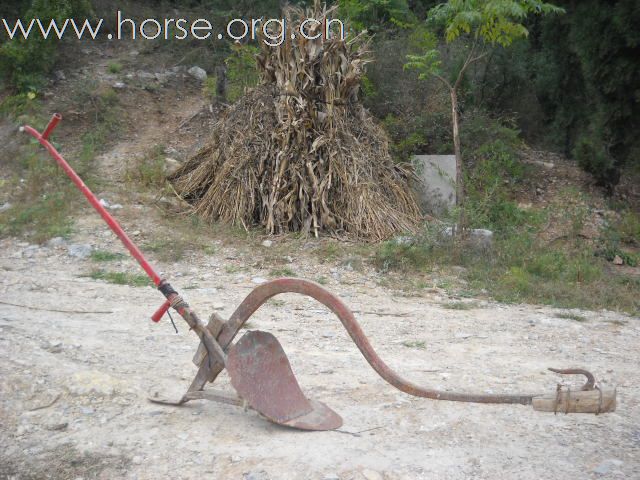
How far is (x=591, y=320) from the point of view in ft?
17.1

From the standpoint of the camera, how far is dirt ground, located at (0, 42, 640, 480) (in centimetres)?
262

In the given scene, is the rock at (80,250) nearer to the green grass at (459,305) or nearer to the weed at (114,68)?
the green grass at (459,305)

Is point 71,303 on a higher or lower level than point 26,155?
lower

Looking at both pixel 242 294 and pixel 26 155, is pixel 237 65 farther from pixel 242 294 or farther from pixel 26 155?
pixel 242 294

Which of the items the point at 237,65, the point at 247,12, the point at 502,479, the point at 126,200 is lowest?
the point at 502,479

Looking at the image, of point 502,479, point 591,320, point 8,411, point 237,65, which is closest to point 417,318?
point 591,320

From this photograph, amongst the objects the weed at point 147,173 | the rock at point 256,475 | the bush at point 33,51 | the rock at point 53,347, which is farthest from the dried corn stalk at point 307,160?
the rock at point 256,475

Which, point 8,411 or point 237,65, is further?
point 237,65

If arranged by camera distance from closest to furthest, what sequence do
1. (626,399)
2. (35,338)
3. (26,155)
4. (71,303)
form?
1. (626,399)
2. (35,338)
3. (71,303)
4. (26,155)

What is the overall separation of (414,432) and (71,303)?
3177 mm

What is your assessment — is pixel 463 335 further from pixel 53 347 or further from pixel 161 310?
pixel 53 347

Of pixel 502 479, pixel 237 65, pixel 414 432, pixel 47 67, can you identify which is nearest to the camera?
pixel 502 479

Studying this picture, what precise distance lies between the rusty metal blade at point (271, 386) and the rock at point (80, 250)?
402 cm

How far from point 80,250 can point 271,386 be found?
168 inches
